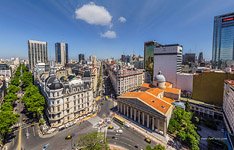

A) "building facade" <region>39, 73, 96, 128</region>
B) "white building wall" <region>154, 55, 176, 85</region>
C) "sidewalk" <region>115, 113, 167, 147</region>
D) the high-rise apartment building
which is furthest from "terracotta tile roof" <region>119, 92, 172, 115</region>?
"white building wall" <region>154, 55, 176, 85</region>

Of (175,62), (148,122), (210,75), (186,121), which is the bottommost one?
(148,122)

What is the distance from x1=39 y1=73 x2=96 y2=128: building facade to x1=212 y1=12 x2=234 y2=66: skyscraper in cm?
16959

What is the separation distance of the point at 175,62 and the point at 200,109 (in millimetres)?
41566

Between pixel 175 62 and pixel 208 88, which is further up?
pixel 175 62

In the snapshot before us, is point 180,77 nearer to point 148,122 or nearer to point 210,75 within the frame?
point 210,75

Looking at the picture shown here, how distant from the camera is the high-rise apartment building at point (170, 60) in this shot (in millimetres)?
100375

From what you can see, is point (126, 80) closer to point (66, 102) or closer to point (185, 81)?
point (185, 81)

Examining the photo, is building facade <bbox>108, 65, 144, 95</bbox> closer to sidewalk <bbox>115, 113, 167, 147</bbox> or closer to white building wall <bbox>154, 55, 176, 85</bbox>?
white building wall <bbox>154, 55, 176, 85</bbox>

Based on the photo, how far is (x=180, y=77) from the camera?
315 ft

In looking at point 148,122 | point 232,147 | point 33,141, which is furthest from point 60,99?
point 232,147

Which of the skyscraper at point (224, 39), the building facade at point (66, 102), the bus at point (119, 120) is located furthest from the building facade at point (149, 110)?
the skyscraper at point (224, 39)

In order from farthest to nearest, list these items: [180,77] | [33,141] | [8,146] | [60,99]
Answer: [180,77] < [60,99] < [33,141] < [8,146]

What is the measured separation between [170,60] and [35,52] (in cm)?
18775

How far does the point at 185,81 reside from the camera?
93062mm
